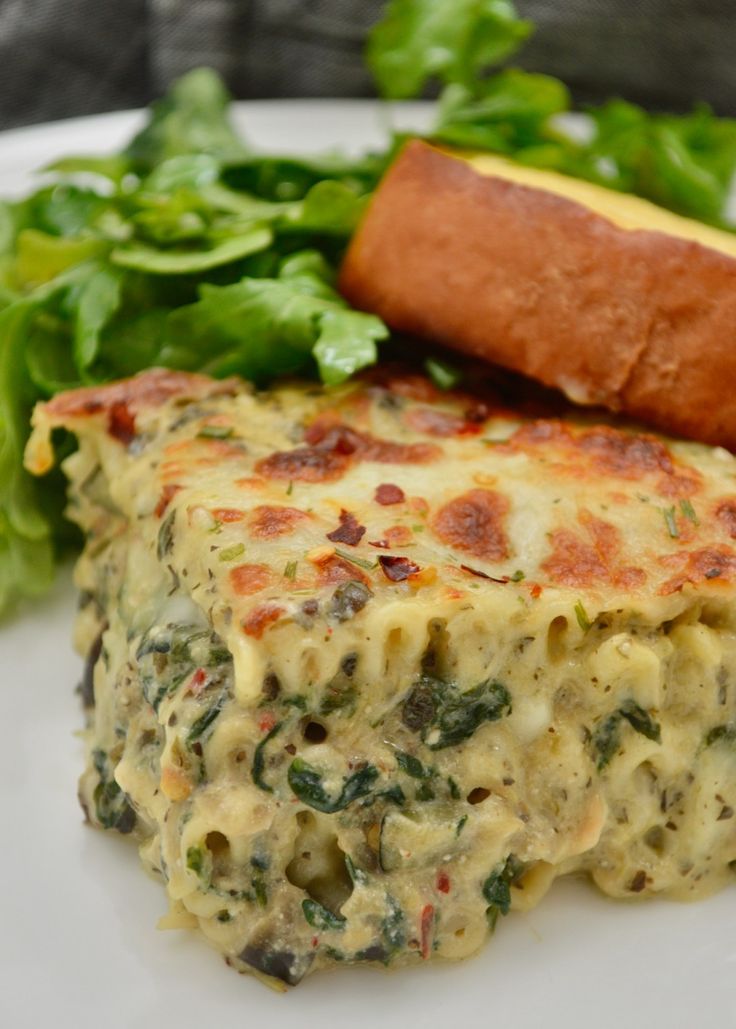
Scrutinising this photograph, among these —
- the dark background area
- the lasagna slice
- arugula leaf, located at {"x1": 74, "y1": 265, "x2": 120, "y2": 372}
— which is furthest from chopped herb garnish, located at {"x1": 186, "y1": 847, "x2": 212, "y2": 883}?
the dark background area

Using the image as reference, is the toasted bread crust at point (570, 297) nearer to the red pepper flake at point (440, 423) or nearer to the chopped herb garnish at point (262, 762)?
the red pepper flake at point (440, 423)

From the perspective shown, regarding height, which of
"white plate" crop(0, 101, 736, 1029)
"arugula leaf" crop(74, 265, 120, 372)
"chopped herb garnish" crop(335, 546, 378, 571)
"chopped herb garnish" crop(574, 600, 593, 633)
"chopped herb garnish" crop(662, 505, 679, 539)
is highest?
"chopped herb garnish" crop(335, 546, 378, 571)

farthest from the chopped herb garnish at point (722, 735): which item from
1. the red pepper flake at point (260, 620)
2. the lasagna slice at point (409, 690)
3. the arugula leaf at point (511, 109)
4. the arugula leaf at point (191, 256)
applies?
the arugula leaf at point (511, 109)

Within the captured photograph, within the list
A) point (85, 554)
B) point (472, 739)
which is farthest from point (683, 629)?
point (85, 554)

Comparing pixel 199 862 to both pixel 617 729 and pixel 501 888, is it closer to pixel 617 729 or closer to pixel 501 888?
pixel 501 888

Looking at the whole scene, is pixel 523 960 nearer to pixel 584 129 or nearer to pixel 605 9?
pixel 584 129

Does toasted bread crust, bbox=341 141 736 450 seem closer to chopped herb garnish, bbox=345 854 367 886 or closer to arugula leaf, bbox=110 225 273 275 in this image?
arugula leaf, bbox=110 225 273 275
